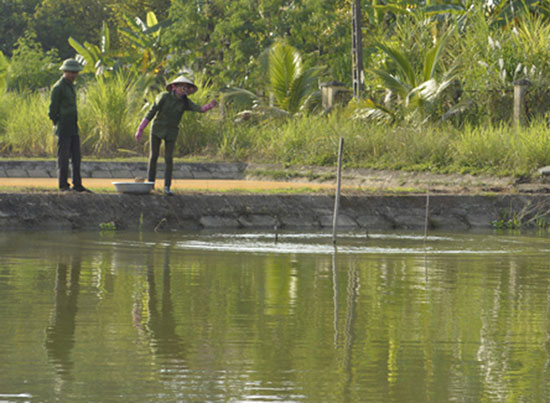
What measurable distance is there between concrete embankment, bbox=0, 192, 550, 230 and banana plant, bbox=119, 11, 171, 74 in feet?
80.7

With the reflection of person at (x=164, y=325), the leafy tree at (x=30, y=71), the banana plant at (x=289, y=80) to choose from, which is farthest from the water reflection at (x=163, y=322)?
the leafy tree at (x=30, y=71)

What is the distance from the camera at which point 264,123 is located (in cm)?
2972

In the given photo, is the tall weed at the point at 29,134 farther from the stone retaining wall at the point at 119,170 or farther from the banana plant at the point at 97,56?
the banana plant at the point at 97,56

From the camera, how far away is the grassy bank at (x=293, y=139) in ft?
70.0

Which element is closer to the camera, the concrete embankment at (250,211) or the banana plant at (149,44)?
the concrete embankment at (250,211)

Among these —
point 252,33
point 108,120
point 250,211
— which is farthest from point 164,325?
point 252,33

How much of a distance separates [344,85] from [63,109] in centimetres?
1555

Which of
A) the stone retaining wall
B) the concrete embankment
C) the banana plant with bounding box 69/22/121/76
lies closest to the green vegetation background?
the stone retaining wall

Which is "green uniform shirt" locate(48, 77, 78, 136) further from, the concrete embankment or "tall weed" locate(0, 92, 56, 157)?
"tall weed" locate(0, 92, 56, 157)

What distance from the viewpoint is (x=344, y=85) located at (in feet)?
99.8

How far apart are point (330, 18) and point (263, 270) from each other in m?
26.9

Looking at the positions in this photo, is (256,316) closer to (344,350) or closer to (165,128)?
(344,350)

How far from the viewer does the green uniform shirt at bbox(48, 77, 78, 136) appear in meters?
15.6

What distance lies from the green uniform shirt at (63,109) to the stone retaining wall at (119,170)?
827 cm
